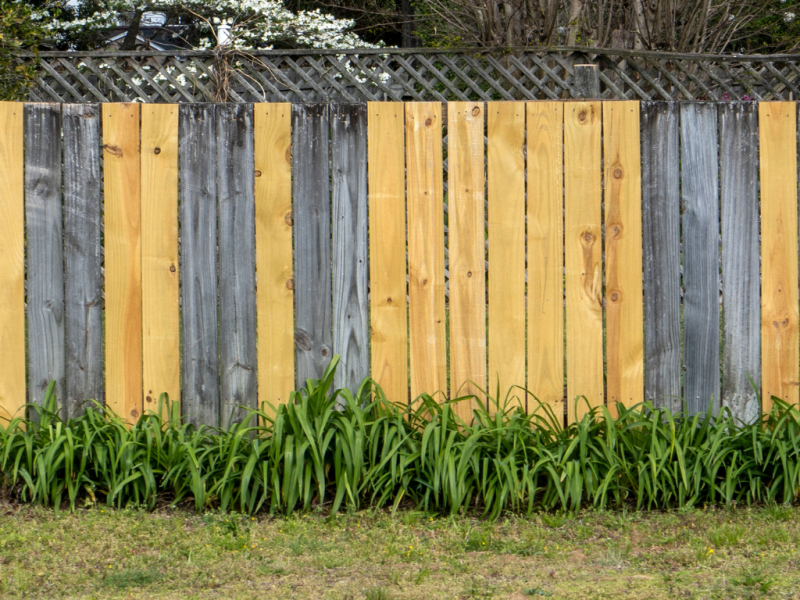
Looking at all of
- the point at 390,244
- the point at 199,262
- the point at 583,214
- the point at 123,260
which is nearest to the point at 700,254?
the point at 583,214

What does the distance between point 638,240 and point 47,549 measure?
8.11ft

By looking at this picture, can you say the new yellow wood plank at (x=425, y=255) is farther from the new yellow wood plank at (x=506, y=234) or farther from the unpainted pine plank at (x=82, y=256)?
the unpainted pine plank at (x=82, y=256)

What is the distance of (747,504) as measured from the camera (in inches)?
126

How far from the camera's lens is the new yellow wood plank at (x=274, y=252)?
3395mm

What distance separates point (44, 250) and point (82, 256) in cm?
16

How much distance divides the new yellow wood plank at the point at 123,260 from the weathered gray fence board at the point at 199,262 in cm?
18

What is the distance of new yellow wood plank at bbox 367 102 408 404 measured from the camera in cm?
340

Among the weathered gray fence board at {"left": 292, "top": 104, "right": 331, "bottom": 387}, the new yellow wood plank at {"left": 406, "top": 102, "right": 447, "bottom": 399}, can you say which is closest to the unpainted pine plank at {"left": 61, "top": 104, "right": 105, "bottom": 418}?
the weathered gray fence board at {"left": 292, "top": 104, "right": 331, "bottom": 387}

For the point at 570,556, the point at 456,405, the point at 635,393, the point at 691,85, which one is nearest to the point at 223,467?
the point at 456,405

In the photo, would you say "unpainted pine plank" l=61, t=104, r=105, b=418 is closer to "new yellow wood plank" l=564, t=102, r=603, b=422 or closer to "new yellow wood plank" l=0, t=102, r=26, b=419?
"new yellow wood plank" l=0, t=102, r=26, b=419

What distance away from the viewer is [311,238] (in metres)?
3.41

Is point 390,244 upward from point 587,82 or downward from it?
downward

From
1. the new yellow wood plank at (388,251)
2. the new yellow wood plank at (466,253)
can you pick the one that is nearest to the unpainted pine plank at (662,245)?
the new yellow wood plank at (466,253)

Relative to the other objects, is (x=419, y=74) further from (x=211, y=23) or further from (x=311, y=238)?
(x=211, y=23)
